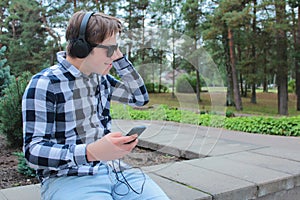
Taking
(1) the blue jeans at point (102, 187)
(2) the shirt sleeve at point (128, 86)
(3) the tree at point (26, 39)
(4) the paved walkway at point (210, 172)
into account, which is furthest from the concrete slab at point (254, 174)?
(3) the tree at point (26, 39)

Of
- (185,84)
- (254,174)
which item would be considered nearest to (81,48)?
(185,84)

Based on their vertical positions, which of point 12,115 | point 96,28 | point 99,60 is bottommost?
point 12,115

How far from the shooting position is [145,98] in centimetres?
166

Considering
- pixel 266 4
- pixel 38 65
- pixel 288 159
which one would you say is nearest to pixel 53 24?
pixel 38 65

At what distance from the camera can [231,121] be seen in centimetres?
720

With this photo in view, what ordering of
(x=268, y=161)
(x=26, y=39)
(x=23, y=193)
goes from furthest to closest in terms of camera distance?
(x=26, y=39), (x=268, y=161), (x=23, y=193)

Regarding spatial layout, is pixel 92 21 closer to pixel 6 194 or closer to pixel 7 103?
pixel 6 194

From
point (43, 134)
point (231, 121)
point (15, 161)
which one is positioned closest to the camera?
point (43, 134)

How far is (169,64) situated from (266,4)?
44.8 ft

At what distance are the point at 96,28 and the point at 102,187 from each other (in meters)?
0.66

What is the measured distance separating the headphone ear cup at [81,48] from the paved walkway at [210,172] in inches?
15.8

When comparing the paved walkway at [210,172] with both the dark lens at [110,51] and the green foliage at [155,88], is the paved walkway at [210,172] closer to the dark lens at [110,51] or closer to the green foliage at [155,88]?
the green foliage at [155,88]

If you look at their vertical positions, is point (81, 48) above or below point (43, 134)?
above

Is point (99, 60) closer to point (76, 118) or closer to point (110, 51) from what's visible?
point (110, 51)
